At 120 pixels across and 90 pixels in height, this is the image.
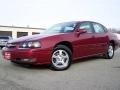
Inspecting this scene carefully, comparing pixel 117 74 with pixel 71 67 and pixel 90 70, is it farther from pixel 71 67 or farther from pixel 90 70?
pixel 71 67

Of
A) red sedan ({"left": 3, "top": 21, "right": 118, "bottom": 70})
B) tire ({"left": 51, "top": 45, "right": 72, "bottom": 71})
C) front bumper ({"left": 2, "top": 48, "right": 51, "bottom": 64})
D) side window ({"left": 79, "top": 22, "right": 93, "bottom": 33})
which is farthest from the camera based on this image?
side window ({"left": 79, "top": 22, "right": 93, "bottom": 33})

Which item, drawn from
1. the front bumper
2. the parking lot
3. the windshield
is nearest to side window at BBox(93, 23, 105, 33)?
the windshield

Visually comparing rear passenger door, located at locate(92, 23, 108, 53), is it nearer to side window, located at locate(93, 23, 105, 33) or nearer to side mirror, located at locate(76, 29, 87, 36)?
side window, located at locate(93, 23, 105, 33)

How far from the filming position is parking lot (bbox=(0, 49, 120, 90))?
4.91 meters

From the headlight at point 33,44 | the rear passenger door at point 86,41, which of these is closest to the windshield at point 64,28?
the rear passenger door at point 86,41

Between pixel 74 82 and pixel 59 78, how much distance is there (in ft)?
1.69

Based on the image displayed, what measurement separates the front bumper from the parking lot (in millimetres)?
304

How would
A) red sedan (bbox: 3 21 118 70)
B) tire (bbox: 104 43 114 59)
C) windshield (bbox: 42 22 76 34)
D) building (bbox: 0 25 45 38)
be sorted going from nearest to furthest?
red sedan (bbox: 3 21 118 70), windshield (bbox: 42 22 76 34), tire (bbox: 104 43 114 59), building (bbox: 0 25 45 38)

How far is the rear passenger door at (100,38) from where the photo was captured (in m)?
8.25

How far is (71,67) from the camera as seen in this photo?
7.29 m

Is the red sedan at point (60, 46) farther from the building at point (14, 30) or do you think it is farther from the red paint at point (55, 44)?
the building at point (14, 30)

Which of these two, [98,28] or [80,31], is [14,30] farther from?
[80,31]

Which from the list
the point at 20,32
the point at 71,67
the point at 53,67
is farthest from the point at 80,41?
the point at 20,32

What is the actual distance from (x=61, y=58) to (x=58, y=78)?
1221 mm
